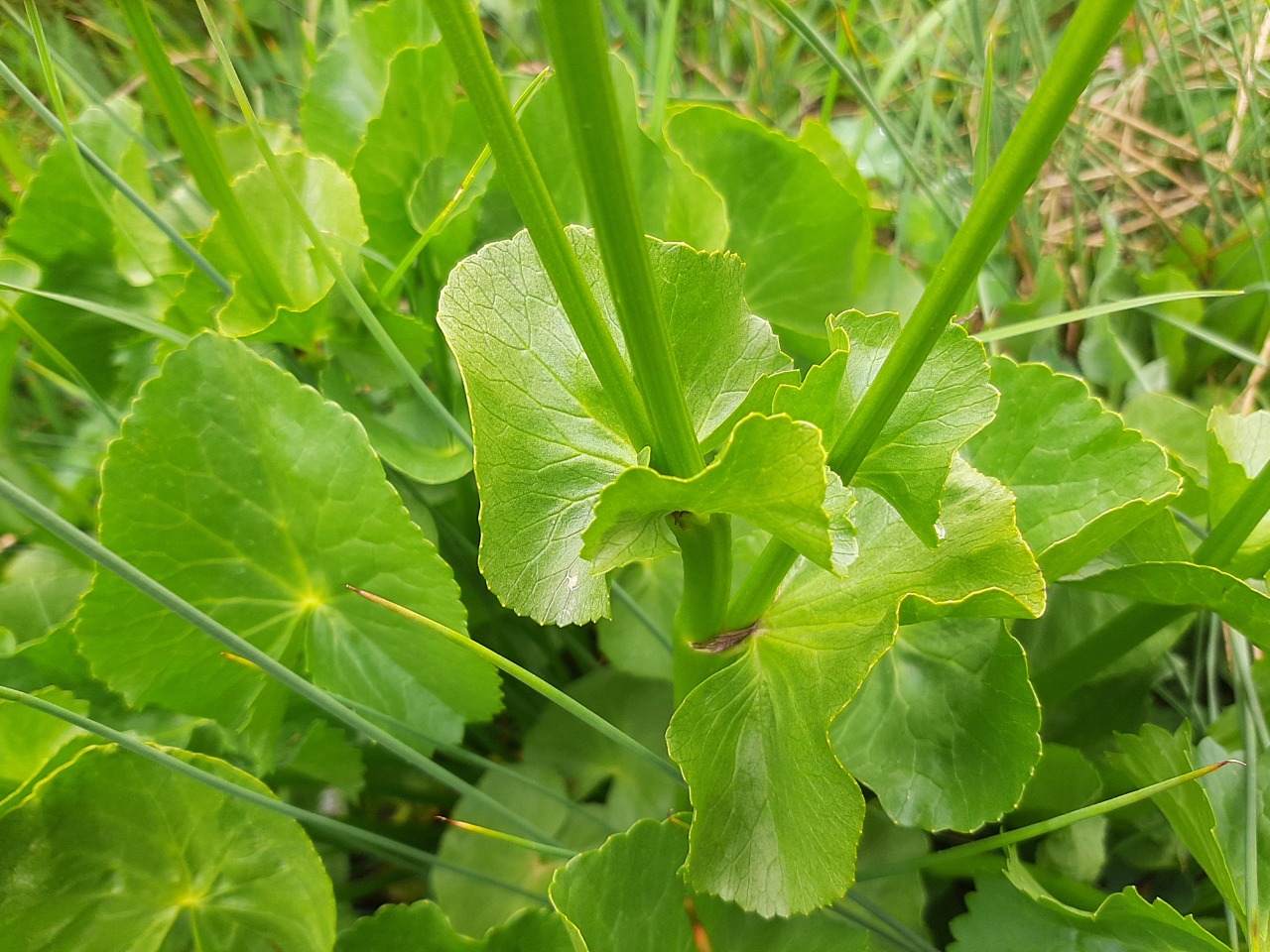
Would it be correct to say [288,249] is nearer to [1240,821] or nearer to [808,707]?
[808,707]

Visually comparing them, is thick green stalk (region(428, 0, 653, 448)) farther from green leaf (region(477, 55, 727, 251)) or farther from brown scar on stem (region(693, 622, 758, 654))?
green leaf (region(477, 55, 727, 251))

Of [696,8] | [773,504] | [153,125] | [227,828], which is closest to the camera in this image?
[773,504]

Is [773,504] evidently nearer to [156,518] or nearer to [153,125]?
[156,518]

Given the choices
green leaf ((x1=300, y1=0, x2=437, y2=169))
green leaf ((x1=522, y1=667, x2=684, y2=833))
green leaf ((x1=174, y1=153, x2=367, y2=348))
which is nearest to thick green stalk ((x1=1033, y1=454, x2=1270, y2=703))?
green leaf ((x1=522, y1=667, x2=684, y2=833))

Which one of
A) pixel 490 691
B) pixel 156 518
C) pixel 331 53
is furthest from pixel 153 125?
pixel 490 691

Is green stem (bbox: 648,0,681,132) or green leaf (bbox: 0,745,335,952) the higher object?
green stem (bbox: 648,0,681,132)

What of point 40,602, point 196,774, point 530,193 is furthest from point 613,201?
point 40,602

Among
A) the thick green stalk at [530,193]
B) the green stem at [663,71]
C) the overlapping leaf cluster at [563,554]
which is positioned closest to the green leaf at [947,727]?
the overlapping leaf cluster at [563,554]
